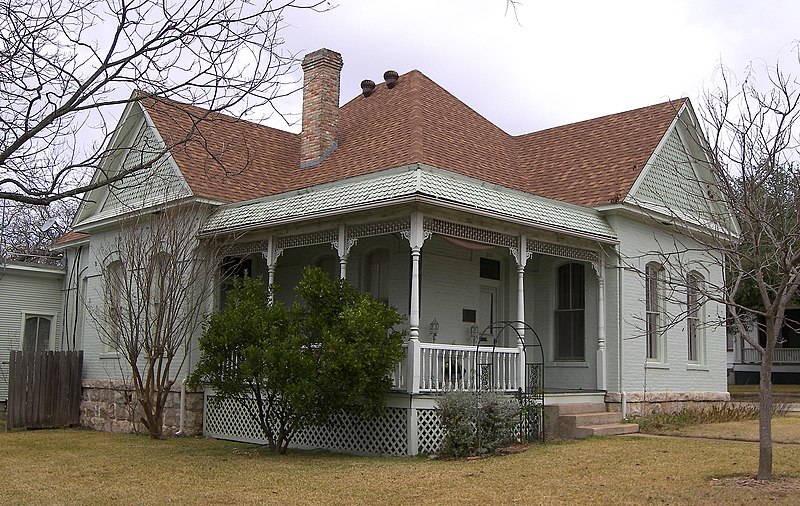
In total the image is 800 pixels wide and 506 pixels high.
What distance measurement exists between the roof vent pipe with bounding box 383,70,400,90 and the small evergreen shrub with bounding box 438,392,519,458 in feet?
33.7

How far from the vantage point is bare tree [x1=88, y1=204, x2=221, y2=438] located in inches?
625

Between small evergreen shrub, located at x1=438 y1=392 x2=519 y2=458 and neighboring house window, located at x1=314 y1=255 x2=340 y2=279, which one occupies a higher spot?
neighboring house window, located at x1=314 y1=255 x2=340 y2=279

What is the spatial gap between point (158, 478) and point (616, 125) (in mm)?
13570

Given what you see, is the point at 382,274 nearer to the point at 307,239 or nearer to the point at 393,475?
the point at 307,239

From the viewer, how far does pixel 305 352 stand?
1287 centimetres

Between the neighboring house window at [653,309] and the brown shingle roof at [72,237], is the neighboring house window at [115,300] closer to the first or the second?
the brown shingle roof at [72,237]

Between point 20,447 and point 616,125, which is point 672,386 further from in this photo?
point 20,447

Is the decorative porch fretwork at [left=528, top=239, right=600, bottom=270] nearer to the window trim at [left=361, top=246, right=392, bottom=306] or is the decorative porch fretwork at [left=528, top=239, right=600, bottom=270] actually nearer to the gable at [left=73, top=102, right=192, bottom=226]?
the window trim at [left=361, top=246, right=392, bottom=306]

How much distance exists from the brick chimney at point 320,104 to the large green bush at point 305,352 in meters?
6.26

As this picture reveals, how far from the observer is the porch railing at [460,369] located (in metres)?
13.4

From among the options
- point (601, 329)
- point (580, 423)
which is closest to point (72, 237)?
point (601, 329)

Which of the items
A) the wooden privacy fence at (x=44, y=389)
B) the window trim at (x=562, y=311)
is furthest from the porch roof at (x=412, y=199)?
the wooden privacy fence at (x=44, y=389)

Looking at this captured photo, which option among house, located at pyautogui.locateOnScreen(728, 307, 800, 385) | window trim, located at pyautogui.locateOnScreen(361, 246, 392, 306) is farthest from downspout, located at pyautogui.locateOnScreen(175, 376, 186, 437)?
house, located at pyautogui.locateOnScreen(728, 307, 800, 385)

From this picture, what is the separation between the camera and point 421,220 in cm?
1333
